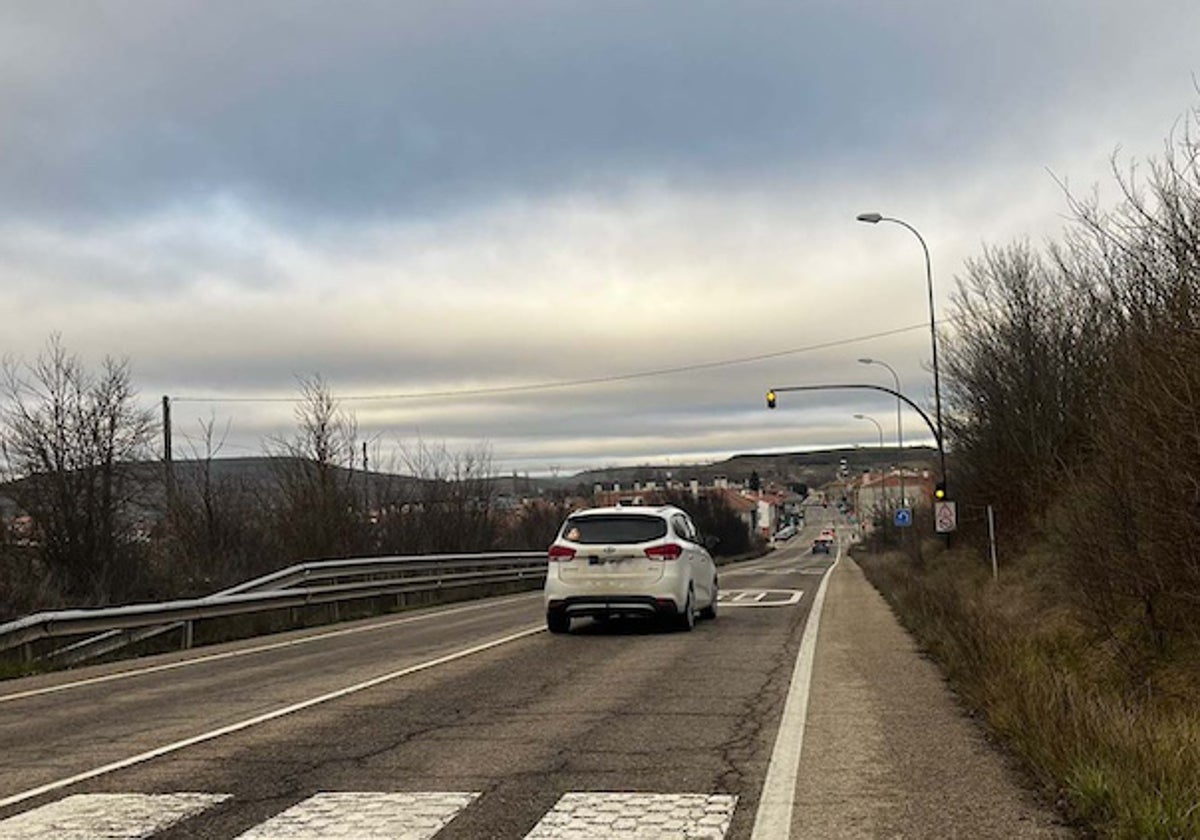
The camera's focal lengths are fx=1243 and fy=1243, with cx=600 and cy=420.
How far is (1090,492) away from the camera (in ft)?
46.2

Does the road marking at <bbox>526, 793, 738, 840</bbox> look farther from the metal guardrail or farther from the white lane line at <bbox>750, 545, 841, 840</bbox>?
the metal guardrail

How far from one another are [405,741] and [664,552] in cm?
853

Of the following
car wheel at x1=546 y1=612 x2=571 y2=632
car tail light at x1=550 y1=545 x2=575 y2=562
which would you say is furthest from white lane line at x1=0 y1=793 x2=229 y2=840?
car wheel at x1=546 y1=612 x2=571 y2=632

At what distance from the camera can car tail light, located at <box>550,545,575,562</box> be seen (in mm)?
17109

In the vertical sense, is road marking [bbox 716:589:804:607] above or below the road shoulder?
below

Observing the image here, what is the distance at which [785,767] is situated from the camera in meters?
7.64

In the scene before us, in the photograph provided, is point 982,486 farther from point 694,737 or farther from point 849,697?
point 694,737

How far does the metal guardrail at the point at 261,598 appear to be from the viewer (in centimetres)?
1540

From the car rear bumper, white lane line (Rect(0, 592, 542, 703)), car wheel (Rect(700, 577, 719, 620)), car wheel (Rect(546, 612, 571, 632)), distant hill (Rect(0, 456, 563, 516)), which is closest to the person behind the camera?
white lane line (Rect(0, 592, 542, 703))

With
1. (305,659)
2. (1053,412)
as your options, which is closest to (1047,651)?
(305,659)

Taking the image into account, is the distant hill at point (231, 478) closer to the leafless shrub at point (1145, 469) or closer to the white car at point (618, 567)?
the white car at point (618, 567)

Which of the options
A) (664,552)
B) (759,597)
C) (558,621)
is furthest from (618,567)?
(759,597)

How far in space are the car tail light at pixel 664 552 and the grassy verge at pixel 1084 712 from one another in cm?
347

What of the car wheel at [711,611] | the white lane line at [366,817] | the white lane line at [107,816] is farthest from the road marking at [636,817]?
the car wheel at [711,611]
